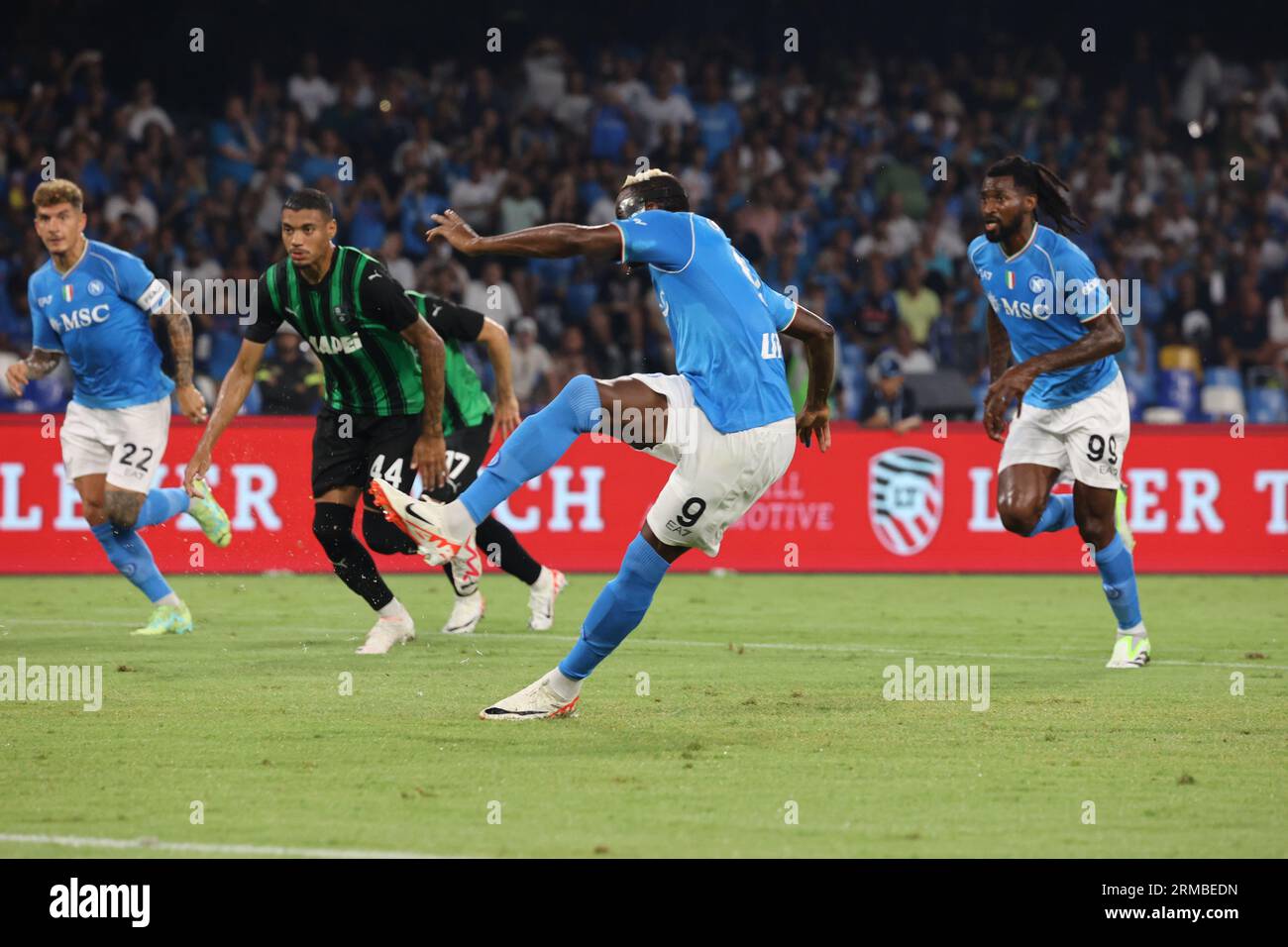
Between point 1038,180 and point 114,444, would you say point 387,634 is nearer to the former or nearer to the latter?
point 114,444

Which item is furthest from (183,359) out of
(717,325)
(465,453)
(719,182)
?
(719,182)

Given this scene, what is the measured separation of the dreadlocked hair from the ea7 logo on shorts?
5.92 m

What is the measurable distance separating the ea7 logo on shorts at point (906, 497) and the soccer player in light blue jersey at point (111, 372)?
6893mm

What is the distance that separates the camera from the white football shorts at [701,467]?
6965 millimetres

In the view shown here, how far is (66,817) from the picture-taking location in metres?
5.43

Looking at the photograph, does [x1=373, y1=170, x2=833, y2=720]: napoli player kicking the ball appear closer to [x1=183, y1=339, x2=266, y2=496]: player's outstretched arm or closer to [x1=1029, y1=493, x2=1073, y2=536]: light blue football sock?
[x1=183, y1=339, x2=266, y2=496]: player's outstretched arm

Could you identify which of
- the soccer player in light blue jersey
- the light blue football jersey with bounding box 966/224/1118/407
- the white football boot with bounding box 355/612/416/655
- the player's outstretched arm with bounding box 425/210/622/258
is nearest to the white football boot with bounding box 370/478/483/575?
the player's outstretched arm with bounding box 425/210/622/258

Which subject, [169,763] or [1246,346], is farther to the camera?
[1246,346]

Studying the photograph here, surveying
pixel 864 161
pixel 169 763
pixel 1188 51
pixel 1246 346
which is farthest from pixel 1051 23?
pixel 169 763

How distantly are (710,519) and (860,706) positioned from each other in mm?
1468

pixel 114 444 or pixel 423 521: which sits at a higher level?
pixel 114 444

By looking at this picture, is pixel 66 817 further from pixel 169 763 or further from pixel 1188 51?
pixel 1188 51

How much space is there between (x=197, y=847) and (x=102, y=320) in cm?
614

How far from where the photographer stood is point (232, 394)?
9.22 m
